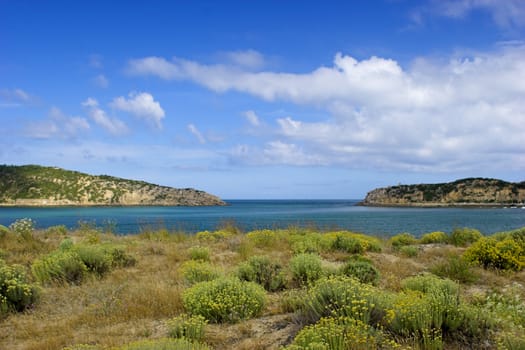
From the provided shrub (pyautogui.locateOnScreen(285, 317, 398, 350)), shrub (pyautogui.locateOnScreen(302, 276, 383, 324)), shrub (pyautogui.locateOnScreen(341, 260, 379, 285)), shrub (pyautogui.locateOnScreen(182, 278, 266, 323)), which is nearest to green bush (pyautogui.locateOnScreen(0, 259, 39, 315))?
shrub (pyautogui.locateOnScreen(182, 278, 266, 323))

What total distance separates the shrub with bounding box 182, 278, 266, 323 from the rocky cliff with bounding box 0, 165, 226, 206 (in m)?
147

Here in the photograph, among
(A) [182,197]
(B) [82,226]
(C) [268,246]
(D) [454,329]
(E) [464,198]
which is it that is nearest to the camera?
(D) [454,329]

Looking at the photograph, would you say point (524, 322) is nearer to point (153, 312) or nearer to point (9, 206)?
point (153, 312)

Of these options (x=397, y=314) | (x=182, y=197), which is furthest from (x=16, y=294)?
(x=182, y=197)

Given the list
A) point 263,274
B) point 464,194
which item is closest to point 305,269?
point 263,274

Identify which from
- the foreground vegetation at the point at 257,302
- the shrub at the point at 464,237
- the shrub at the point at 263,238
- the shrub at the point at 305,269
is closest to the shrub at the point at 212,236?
the shrub at the point at 263,238

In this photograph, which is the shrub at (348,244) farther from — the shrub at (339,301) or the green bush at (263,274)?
the shrub at (339,301)

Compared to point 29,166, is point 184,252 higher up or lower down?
lower down

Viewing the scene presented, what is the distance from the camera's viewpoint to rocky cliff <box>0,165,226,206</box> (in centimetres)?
13112

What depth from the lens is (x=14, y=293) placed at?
7.04 metres

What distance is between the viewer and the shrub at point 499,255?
1079 cm

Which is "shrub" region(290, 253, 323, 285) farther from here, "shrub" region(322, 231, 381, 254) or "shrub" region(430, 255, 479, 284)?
"shrub" region(322, 231, 381, 254)

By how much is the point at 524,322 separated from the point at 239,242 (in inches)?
425

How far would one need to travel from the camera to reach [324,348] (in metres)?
3.69
